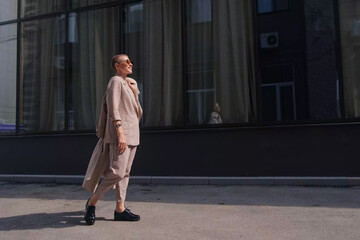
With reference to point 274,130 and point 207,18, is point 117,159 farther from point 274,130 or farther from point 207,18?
point 207,18

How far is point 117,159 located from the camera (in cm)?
386

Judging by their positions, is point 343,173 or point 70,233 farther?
point 343,173

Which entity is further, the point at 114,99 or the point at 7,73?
the point at 7,73

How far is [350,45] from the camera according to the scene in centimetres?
654

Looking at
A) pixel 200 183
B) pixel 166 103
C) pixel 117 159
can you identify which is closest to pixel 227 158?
pixel 200 183

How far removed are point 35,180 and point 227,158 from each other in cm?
446

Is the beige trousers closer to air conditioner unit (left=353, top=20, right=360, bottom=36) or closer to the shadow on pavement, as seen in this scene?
the shadow on pavement

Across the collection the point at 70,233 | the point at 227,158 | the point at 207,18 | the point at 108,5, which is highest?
the point at 108,5

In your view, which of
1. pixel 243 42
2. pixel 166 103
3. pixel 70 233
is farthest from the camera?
pixel 166 103

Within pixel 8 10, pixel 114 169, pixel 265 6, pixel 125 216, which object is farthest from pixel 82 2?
pixel 125 216

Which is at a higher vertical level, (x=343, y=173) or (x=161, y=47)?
(x=161, y=47)

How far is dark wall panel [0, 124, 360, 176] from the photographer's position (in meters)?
6.25

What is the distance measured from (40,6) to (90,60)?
2090mm

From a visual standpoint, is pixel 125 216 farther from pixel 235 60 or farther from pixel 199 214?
pixel 235 60
